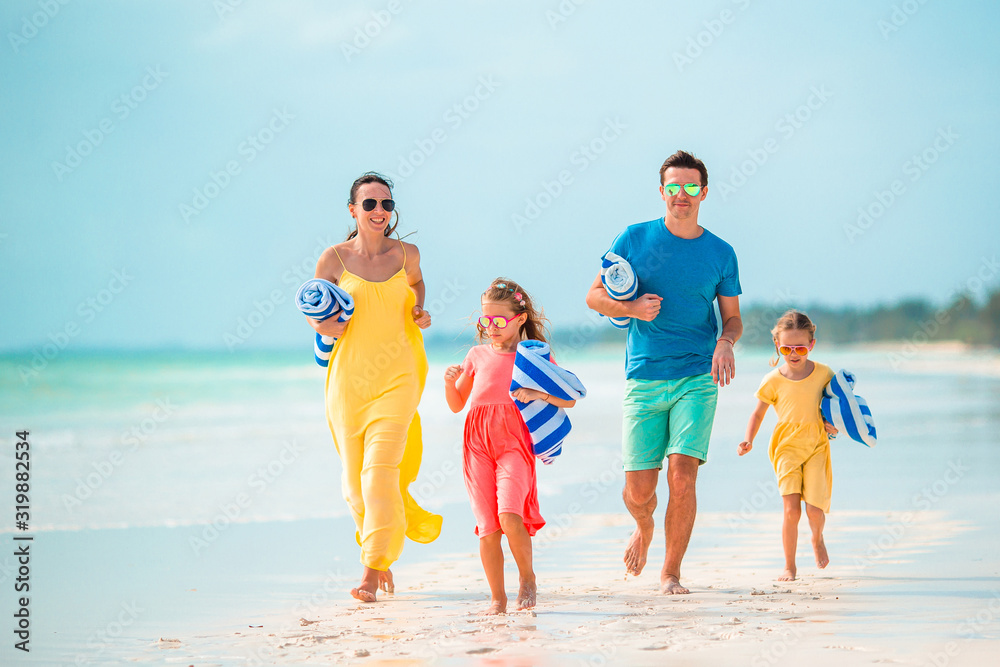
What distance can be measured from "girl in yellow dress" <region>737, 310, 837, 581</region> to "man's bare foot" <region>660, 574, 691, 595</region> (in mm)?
1032

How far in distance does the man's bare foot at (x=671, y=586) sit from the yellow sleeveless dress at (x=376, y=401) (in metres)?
1.42

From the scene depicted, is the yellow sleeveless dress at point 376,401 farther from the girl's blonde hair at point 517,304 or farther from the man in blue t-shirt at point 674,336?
the man in blue t-shirt at point 674,336

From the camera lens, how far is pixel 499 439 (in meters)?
5.11

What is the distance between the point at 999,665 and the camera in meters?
3.75

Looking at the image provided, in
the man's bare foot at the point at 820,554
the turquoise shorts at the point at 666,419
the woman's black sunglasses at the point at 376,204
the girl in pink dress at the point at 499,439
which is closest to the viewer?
the girl in pink dress at the point at 499,439

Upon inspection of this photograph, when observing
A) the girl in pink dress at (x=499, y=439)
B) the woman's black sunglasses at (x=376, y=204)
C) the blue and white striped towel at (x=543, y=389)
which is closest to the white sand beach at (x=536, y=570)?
the girl in pink dress at (x=499, y=439)

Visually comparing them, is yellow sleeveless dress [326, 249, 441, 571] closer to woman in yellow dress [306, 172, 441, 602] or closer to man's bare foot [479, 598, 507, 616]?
woman in yellow dress [306, 172, 441, 602]

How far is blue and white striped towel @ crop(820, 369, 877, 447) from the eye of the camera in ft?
20.0

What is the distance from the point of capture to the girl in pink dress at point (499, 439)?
16.2 feet

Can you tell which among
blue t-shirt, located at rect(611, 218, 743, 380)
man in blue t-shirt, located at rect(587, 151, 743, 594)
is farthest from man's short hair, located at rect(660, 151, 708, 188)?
blue t-shirt, located at rect(611, 218, 743, 380)

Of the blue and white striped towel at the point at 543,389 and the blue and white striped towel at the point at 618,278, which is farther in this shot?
the blue and white striped towel at the point at 618,278

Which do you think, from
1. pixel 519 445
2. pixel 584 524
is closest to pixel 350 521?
pixel 584 524

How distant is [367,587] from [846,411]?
3.03 meters

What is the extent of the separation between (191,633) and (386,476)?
126cm
